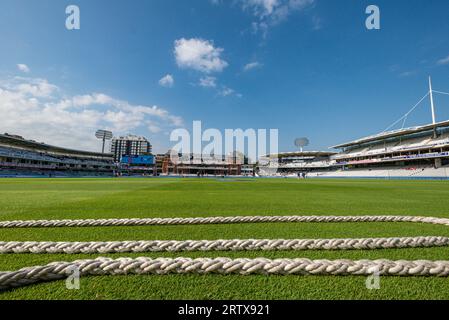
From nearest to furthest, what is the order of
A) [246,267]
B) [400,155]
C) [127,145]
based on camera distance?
[246,267] → [400,155] → [127,145]

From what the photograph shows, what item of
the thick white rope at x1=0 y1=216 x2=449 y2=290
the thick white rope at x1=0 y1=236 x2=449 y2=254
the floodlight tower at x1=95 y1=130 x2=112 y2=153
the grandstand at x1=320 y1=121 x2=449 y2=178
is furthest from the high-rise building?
the thick white rope at x1=0 y1=216 x2=449 y2=290

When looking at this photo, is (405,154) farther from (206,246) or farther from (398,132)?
(206,246)

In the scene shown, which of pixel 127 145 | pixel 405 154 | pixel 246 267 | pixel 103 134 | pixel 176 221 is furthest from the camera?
pixel 127 145

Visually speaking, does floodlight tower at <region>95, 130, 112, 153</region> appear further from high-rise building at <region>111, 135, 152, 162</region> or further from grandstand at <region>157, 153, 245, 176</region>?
high-rise building at <region>111, 135, 152, 162</region>

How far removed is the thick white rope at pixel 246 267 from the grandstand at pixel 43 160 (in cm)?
6146

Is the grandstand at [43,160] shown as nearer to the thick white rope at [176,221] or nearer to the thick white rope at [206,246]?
the thick white rope at [176,221]

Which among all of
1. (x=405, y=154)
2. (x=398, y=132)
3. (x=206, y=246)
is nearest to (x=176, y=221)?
(x=206, y=246)

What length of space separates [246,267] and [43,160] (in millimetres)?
77880

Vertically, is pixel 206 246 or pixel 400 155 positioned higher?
pixel 400 155

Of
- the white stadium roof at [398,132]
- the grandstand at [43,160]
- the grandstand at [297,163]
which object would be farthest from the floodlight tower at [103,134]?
the white stadium roof at [398,132]

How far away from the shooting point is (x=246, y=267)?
185cm

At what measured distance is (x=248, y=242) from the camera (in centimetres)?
249
